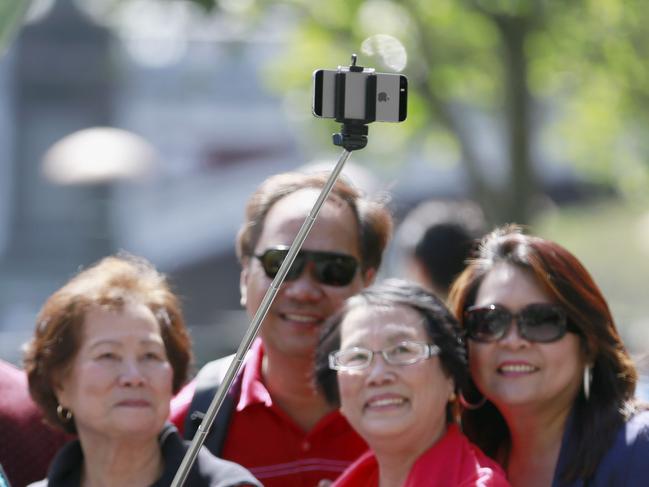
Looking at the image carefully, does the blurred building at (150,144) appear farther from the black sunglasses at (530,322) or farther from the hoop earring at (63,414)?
the black sunglasses at (530,322)

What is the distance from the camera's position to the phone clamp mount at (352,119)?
3.25 meters

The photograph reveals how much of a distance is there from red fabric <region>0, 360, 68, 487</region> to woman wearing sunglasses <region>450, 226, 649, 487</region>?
4.56ft

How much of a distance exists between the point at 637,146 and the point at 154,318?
13760mm

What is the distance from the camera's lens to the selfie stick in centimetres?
313

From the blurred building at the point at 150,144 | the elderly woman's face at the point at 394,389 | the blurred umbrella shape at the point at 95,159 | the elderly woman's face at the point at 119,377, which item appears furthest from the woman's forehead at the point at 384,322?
the blurred building at the point at 150,144

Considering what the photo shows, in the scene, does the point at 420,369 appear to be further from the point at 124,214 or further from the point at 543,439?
the point at 124,214

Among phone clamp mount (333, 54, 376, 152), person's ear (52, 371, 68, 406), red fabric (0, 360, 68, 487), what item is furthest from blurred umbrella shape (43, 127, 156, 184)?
phone clamp mount (333, 54, 376, 152)

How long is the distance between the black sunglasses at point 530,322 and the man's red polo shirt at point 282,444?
2.08 feet

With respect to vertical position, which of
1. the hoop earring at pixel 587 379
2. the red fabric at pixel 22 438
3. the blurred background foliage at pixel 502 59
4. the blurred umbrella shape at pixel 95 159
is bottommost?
the red fabric at pixel 22 438

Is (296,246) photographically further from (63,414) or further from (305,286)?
(63,414)

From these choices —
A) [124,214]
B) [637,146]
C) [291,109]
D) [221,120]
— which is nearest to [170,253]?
[124,214]

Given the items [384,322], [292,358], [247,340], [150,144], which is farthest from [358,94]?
[150,144]

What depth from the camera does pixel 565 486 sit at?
3.72 meters

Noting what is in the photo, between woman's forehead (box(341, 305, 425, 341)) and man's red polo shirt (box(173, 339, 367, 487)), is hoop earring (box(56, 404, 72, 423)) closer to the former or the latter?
man's red polo shirt (box(173, 339, 367, 487))
